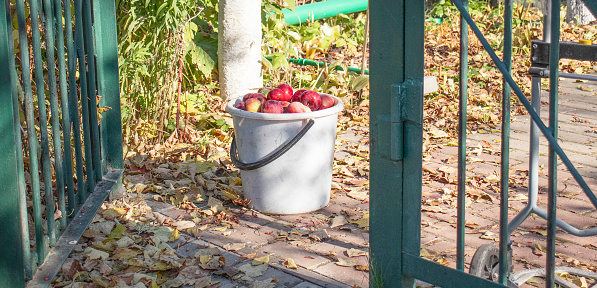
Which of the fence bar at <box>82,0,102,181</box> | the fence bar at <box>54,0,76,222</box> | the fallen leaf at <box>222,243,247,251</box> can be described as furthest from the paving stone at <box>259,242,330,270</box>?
the fence bar at <box>82,0,102,181</box>

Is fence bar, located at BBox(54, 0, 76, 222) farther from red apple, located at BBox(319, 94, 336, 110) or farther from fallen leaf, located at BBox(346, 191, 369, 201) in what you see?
fallen leaf, located at BBox(346, 191, 369, 201)

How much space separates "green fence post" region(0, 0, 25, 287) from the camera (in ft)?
7.13

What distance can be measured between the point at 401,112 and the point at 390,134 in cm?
8

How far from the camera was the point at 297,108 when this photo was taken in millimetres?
3443

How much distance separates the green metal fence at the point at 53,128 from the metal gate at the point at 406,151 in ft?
4.24

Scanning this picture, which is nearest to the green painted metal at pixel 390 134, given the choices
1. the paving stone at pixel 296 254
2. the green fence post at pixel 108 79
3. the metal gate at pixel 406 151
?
the metal gate at pixel 406 151

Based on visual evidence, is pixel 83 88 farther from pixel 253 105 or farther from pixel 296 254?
pixel 296 254

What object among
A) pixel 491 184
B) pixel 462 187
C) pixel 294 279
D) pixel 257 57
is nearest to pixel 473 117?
pixel 491 184

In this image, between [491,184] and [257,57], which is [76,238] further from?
[257,57]

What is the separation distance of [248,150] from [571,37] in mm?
6332

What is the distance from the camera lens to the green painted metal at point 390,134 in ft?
6.33

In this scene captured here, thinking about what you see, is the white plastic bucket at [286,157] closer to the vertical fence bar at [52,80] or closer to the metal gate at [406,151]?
the vertical fence bar at [52,80]

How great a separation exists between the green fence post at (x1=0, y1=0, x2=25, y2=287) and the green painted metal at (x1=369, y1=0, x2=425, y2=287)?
1264 mm

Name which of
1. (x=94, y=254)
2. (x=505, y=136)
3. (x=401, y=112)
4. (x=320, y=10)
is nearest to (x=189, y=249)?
(x=94, y=254)
